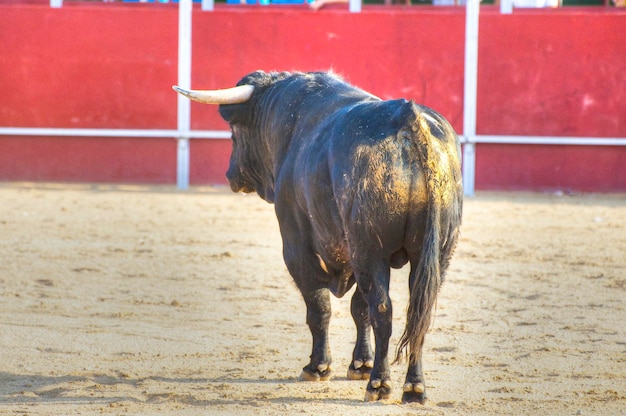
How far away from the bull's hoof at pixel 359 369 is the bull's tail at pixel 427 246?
65cm

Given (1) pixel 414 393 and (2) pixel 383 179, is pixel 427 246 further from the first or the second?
(1) pixel 414 393

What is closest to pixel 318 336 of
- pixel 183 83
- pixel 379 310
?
pixel 379 310

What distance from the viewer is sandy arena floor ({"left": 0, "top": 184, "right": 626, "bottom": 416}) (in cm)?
410

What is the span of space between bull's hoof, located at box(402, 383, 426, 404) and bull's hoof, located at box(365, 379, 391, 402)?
66 millimetres

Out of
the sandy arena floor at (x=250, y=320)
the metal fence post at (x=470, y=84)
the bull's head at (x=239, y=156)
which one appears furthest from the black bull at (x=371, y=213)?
the metal fence post at (x=470, y=84)

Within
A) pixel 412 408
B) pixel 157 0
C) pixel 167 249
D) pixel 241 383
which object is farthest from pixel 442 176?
pixel 157 0

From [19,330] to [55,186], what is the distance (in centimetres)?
660

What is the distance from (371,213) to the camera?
369 centimetres

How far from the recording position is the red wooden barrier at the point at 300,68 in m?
11.5

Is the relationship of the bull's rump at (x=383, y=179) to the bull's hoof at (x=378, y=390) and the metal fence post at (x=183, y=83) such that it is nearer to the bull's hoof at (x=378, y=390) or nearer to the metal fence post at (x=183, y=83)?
the bull's hoof at (x=378, y=390)

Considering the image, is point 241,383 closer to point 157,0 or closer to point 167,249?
point 167,249

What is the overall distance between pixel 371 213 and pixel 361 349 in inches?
37.3

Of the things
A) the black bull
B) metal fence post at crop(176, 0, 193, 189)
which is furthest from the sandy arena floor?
metal fence post at crop(176, 0, 193, 189)

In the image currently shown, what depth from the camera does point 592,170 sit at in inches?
454
